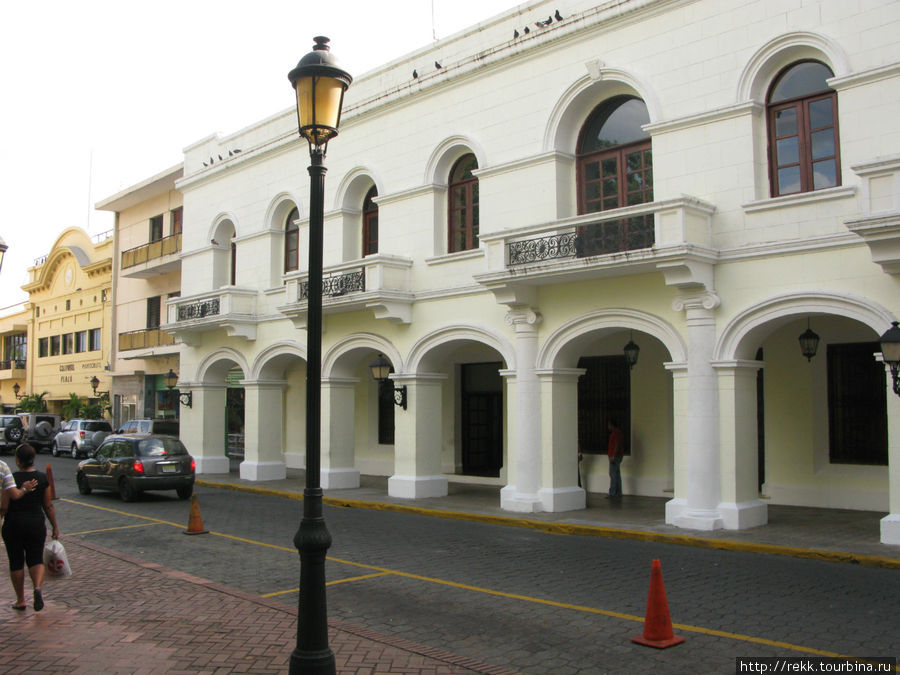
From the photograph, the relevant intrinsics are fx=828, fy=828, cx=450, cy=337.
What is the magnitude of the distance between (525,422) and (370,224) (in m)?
7.20

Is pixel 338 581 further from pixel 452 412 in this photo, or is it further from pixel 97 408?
pixel 97 408

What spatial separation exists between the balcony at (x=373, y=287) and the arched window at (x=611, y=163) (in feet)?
14.5

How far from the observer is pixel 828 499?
1456 centimetres

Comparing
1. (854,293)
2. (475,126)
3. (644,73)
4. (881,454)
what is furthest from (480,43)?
(881,454)

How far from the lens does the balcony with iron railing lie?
31750mm

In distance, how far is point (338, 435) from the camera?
64.7ft

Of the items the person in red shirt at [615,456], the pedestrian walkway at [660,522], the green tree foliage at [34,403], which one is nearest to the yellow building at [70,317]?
the green tree foliage at [34,403]

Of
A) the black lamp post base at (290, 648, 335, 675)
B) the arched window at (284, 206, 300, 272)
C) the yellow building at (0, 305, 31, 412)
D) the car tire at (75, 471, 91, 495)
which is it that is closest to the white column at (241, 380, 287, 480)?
the arched window at (284, 206, 300, 272)

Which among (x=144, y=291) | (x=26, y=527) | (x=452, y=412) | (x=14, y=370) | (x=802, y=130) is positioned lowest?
(x=26, y=527)

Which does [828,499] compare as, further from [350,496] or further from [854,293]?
[350,496]

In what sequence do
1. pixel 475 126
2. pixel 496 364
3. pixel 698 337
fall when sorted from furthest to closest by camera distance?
pixel 496 364, pixel 475 126, pixel 698 337

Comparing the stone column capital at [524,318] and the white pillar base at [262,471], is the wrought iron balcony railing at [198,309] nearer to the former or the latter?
the white pillar base at [262,471]

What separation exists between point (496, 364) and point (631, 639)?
45.2 ft

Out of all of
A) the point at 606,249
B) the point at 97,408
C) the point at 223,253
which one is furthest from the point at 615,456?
the point at 97,408
